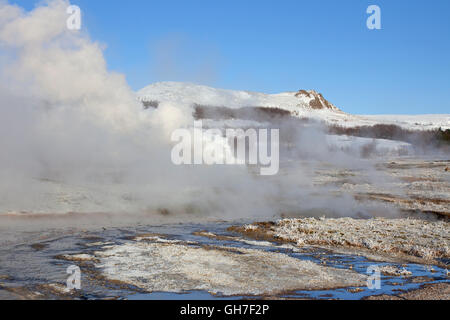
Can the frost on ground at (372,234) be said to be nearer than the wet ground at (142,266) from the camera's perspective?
No

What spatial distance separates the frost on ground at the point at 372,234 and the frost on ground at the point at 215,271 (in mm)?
1838

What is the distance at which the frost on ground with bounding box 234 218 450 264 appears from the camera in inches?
338

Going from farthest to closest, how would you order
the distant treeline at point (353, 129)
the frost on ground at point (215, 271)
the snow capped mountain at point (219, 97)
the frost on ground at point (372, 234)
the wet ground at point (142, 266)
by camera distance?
the snow capped mountain at point (219, 97), the distant treeline at point (353, 129), the frost on ground at point (372, 234), the frost on ground at point (215, 271), the wet ground at point (142, 266)

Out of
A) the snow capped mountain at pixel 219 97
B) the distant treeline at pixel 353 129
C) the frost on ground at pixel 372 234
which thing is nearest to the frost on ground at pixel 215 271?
the frost on ground at pixel 372 234

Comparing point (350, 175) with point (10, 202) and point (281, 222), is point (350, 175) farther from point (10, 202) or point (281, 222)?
point (10, 202)

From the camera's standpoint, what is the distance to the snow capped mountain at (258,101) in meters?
49.4

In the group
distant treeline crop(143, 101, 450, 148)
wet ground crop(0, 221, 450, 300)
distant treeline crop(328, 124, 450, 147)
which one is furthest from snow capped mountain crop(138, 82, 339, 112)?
wet ground crop(0, 221, 450, 300)

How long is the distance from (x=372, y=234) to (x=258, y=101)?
62.9 metres

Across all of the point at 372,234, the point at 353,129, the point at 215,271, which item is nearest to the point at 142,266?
the point at 215,271

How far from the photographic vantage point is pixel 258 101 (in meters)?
71.9

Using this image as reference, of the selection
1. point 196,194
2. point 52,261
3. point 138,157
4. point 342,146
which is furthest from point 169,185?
point 342,146

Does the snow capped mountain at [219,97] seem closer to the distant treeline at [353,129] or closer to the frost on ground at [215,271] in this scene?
the distant treeline at [353,129]

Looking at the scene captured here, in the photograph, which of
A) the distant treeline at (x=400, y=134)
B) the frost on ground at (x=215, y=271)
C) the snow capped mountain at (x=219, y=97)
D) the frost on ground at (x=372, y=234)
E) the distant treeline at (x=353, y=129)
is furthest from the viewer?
the snow capped mountain at (x=219, y=97)

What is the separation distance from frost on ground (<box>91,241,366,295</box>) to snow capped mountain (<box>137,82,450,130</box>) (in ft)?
54.6
